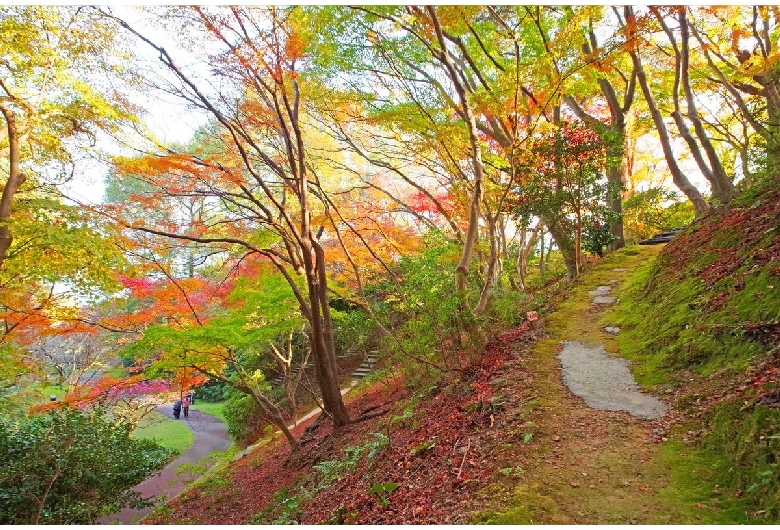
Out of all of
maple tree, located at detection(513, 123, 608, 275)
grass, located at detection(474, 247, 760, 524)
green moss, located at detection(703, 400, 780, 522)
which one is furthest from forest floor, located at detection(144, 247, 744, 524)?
maple tree, located at detection(513, 123, 608, 275)

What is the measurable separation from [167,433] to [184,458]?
300 cm

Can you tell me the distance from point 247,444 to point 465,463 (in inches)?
478

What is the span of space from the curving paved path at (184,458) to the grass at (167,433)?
0.25 metres

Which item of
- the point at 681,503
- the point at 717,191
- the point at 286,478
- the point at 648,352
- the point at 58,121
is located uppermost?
the point at 58,121

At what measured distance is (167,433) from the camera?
597 inches

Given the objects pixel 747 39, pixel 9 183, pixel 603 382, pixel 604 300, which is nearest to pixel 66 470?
pixel 9 183

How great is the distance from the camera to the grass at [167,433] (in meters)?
13.8

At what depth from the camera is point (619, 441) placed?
3031 millimetres

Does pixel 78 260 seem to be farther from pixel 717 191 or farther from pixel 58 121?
pixel 717 191

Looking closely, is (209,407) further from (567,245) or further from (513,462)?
(513,462)

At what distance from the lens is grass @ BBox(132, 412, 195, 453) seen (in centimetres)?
1384

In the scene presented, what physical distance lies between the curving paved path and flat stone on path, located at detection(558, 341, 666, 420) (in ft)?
26.0

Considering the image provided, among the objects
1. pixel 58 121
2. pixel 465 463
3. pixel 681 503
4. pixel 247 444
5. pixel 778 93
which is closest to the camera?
pixel 681 503

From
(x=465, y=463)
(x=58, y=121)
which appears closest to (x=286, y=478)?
(x=465, y=463)
